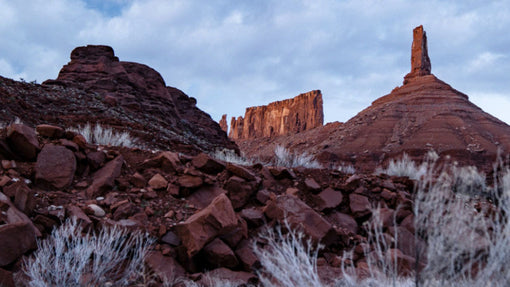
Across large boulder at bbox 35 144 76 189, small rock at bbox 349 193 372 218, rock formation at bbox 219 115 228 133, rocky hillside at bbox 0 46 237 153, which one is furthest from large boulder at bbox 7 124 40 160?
rock formation at bbox 219 115 228 133

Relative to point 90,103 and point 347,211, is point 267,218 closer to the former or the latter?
point 347,211

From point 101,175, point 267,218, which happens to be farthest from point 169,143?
point 267,218

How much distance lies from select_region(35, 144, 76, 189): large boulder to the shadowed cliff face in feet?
67.6

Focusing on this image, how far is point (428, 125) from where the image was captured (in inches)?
1089

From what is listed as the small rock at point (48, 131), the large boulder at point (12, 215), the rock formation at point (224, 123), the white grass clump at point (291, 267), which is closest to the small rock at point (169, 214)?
the large boulder at point (12, 215)

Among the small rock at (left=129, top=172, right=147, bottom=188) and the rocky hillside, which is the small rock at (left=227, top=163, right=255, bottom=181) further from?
the rocky hillside

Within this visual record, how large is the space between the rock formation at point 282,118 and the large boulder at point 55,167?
72.3m

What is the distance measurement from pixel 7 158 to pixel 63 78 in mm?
18908

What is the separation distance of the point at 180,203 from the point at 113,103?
14.2 metres

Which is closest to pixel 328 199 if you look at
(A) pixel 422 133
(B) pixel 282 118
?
(A) pixel 422 133

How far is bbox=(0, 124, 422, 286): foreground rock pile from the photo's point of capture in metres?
3.84

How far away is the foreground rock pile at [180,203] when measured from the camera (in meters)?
3.84

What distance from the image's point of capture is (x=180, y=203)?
505 cm

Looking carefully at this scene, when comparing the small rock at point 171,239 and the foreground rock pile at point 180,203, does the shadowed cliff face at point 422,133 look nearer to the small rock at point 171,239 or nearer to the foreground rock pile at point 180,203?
the foreground rock pile at point 180,203
